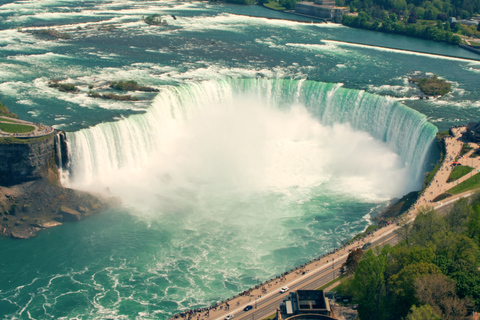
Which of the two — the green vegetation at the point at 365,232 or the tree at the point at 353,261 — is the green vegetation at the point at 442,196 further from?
the tree at the point at 353,261

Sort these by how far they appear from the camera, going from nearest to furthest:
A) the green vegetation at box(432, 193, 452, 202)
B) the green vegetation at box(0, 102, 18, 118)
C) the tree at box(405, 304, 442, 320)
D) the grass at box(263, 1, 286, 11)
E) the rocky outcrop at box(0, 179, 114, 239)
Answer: the tree at box(405, 304, 442, 320)
the rocky outcrop at box(0, 179, 114, 239)
the green vegetation at box(432, 193, 452, 202)
the green vegetation at box(0, 102, 18, 118)
the grass at box(263, 1, 286, 11)

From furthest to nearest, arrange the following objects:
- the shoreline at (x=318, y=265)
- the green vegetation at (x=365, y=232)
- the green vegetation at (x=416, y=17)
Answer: the green vegetation at (x=416, y=17) < the green vegetation at (x=365, y=232) < the shoreline at (x=318, y=265)

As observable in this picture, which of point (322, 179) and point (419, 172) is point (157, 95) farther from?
point (419, 172)

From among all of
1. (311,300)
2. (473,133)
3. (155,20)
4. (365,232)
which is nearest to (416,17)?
(155,20)

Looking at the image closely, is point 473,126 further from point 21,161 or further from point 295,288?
point 21,161

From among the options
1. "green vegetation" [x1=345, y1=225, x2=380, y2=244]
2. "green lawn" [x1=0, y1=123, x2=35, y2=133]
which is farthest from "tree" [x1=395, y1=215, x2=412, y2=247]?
"green lawn" [x1=0, y1=123, x2=35, y2=133]

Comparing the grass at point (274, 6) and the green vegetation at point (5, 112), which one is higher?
the grass at point (274, 6)

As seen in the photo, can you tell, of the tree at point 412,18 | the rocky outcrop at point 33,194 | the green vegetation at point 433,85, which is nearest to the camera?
the rocky outcrop at point 33,194

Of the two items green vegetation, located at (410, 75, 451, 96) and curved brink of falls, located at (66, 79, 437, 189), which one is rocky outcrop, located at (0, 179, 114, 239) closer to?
curved brink of falls, located at (66, 79, 437, 189)

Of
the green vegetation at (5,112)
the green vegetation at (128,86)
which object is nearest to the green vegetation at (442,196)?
the green vegetation at (128,86)
